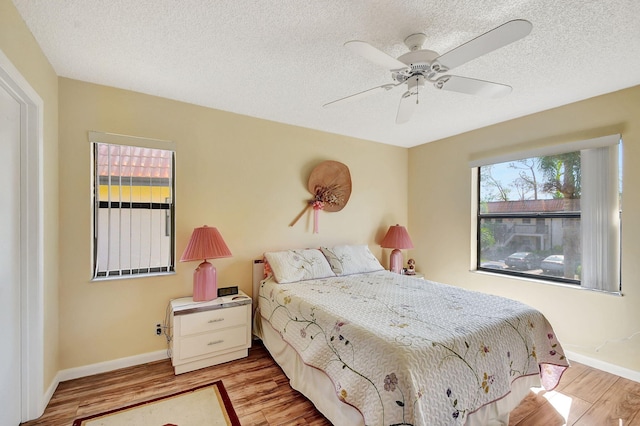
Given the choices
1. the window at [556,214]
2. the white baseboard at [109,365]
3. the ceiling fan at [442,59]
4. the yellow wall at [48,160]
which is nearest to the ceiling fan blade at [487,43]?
the ceiling fan at [442,59]

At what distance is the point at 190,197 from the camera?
2.71m

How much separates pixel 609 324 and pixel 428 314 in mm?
1915

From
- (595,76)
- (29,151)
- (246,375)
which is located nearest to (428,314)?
(246,375)

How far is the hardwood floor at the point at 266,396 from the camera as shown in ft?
6.05

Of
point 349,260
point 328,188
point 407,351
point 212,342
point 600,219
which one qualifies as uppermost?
point 328,188

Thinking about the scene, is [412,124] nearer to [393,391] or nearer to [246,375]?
[393,391]

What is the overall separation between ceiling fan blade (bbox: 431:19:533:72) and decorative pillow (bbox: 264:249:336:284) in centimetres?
210

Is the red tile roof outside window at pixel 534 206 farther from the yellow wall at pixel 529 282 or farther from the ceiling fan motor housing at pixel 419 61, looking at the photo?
the ceiling fan motor housing at pixel 419 61

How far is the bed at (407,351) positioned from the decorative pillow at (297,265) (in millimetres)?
120

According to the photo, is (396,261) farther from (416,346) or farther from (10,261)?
(10,261)

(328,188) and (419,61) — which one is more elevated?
(419,61)

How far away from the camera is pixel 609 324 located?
96.7 inches

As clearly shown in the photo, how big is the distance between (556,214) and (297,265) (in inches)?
107

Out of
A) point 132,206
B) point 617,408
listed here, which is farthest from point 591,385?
point 132,206
